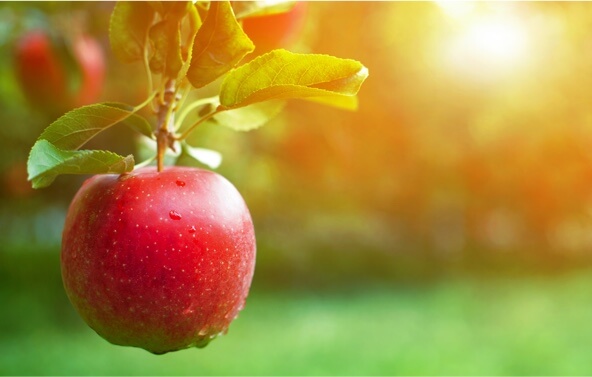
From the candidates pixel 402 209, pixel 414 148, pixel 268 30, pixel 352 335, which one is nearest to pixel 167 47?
pixel 268 30

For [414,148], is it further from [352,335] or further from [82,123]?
[82,123]

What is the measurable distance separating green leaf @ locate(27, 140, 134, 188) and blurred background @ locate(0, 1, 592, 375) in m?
1.42

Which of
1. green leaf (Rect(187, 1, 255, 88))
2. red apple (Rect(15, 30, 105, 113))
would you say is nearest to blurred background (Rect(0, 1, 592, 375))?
red apple (Rect(15, 30, 105, 113))

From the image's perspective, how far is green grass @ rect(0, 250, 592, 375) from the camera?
16.6ft

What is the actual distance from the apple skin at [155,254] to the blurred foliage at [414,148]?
3.29 feet

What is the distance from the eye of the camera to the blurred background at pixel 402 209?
497 centimetres

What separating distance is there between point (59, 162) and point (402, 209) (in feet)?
32.1

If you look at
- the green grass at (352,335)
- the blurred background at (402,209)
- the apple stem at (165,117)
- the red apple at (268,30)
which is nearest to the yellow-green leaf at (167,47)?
the apple stem at (165,117)

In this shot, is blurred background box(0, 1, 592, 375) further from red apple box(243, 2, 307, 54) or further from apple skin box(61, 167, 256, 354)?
apple skin box(61, 167, 256, 354)

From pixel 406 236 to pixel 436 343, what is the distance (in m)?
4.82

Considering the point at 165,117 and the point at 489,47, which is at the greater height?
the point at 489,47

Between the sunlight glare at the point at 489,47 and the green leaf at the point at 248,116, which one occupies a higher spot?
the sunlight glare at the point at 489,47

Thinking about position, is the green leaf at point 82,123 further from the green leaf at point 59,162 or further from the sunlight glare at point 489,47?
the sunlight glare at point 489,47

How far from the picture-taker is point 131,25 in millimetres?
641
